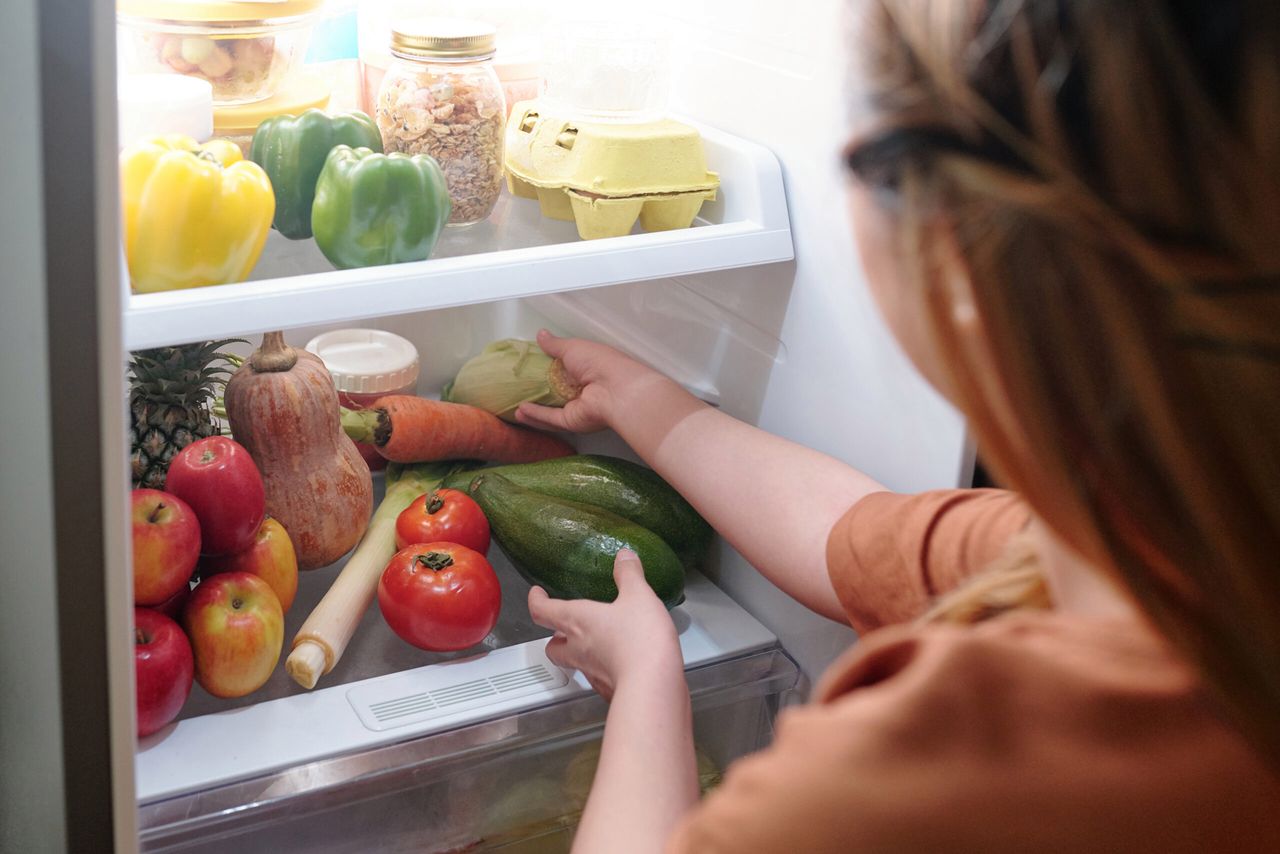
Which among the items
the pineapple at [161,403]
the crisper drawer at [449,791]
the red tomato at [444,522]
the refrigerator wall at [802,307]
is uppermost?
the refrigerator wall at [802,307]

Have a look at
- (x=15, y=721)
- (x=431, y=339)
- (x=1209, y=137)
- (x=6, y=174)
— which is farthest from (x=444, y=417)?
(x=1209, y=137)

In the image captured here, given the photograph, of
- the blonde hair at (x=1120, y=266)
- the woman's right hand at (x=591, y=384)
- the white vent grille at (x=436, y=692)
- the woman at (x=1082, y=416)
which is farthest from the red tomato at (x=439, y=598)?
the blonde hair at (x=1120, y=266)

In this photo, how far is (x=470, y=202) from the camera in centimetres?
109

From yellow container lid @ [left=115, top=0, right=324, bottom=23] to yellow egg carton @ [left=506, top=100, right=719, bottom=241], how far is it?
0.25 meters

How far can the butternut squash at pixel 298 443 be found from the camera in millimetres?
1078

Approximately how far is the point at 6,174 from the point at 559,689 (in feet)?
1.95

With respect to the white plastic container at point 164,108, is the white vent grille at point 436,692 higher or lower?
lower

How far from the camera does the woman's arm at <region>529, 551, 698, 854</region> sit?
79 cm

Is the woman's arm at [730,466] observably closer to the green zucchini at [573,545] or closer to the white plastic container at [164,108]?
the green zucchini at [573,545]

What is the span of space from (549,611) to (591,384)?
288 millimetres

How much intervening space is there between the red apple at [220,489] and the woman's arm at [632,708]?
0.26 m

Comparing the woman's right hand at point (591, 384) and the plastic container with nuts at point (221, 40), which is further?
the woman's right hand at point (591, 384)

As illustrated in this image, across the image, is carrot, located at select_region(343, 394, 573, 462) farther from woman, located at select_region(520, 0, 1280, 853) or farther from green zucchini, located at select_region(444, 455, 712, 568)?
woman, located at select_region(520, 0, 1280, 853)

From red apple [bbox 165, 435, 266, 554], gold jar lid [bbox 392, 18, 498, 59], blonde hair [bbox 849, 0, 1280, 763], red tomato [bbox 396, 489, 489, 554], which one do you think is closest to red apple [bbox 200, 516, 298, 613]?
red apple [bbox 165, 435, 266, 554]
